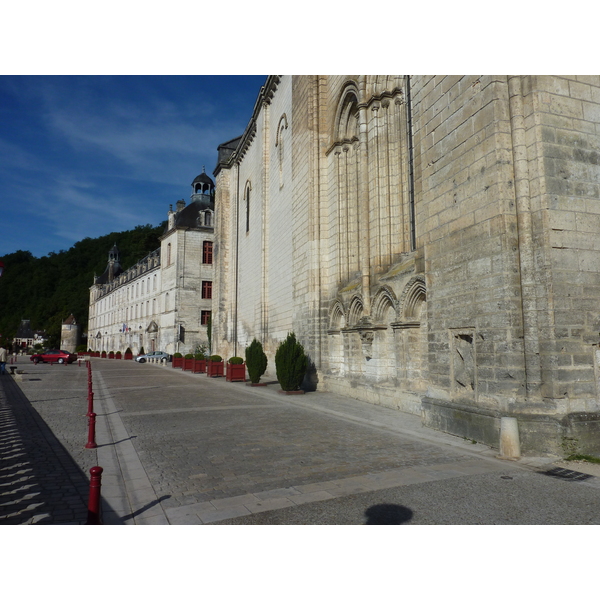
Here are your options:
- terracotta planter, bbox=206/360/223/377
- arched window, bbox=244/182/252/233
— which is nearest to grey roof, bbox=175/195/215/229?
arched window, bbox=244/182/252/233

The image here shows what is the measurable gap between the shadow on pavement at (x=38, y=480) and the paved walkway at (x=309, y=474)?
20 centimetres

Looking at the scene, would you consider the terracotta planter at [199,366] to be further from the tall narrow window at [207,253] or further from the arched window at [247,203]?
the tall narrow window at [207,253]

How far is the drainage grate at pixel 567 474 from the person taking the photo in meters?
4.93

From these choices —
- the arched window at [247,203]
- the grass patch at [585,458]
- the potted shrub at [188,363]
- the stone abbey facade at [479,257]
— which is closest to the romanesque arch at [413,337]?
the stone abbey facade at [479,257]

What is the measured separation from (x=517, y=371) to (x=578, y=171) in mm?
3110

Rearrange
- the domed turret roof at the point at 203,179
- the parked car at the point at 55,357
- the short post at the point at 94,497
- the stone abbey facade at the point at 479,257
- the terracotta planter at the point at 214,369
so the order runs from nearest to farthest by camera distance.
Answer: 1. the short post at the point at 94,497
2. the stone abbey facade at the point at 479,257
3. the terracotta planter at the point at 214,369
4. the parked car at the point at 55,357
5. the domed turret roof at the point at 203,179

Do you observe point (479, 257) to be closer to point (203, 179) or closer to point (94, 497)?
point (94, 497)

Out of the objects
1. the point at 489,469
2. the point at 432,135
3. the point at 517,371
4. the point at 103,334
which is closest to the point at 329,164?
the point at 432,135

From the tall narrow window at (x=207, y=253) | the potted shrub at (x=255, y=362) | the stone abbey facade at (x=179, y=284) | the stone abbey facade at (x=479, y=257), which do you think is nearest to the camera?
the stone abbey facade at (x=479, y=257)

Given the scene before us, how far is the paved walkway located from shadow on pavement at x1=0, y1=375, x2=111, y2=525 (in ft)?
0.64

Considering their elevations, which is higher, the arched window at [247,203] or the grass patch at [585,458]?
the arched window at [247,203]

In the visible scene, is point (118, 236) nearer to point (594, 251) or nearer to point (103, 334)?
point (103, 334)

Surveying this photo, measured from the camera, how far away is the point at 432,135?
827 cm

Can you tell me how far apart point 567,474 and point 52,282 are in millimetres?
107805
